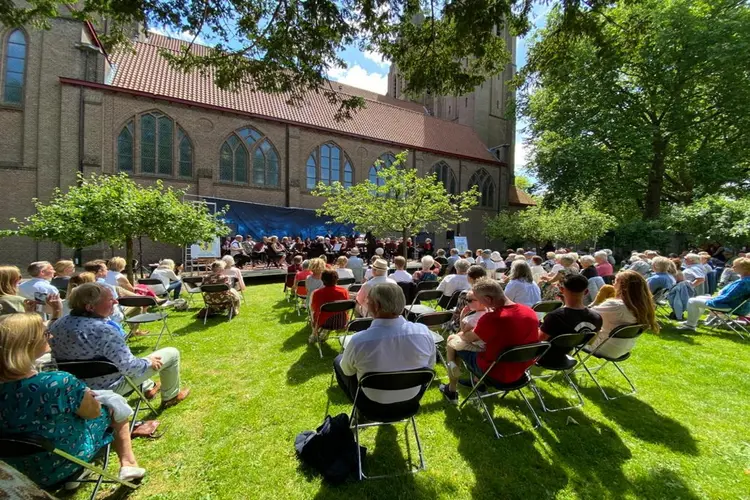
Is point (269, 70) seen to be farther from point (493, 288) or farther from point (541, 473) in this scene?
point (541, 473)

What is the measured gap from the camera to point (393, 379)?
2.33 meters

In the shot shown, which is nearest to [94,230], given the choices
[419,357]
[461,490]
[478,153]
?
[419,357]

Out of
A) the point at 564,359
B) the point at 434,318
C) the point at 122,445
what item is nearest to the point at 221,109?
the point at 434,318

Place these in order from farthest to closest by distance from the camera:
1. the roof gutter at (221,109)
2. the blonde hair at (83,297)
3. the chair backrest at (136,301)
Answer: the roof gutter at (221,109) < the chair backrest at (136,301) < the blonde hair at (83,297)

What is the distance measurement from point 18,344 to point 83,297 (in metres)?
0.92

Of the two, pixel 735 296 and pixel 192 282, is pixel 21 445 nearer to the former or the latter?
pixel 192 282

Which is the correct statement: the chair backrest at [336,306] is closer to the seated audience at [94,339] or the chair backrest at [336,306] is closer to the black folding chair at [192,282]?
the seated audience at [94,339]

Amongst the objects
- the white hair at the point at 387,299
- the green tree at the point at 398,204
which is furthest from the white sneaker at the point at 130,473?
the green tree at the point at 398,204

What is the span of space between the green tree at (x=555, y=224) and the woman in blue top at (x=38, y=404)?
22221mm

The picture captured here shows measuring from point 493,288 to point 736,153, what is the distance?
26.2 metres

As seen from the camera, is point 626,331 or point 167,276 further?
point 167,276

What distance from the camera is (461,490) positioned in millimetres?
2453

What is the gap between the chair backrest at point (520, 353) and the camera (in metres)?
2.77

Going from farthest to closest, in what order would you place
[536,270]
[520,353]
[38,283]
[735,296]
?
1. [536,270]
2. [735,296]
3. [38,283]
4. [520,353]
